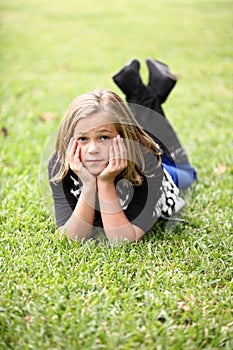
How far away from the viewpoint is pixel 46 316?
176 centimetres

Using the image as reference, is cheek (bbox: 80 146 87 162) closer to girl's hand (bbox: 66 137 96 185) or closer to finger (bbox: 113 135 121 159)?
girl's hand (bbox: 66 137 96 185)

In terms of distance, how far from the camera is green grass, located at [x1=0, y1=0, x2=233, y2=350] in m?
1.71

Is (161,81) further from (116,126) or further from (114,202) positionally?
(114,202)

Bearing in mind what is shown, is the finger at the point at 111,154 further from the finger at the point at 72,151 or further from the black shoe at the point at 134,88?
the black shoe at the point at 134,88

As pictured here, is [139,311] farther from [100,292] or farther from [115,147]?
[115,147]

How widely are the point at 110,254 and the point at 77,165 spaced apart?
452 millimetres

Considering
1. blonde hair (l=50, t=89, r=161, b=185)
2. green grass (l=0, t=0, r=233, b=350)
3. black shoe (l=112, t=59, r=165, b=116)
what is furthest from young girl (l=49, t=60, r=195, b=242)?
black shoe (l=112, t=59, r=165, b=116)

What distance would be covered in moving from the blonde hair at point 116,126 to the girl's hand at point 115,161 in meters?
0.07

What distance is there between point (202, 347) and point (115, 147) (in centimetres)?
96

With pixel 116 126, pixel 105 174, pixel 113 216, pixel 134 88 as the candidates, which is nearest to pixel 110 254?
pixel 113 216

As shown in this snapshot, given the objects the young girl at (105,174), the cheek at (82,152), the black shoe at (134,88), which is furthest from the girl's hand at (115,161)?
the black shoe at (134,88)

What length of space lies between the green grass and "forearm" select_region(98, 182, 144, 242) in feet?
0.23

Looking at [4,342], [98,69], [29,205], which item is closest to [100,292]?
[4,342]

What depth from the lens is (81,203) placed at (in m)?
2.24
